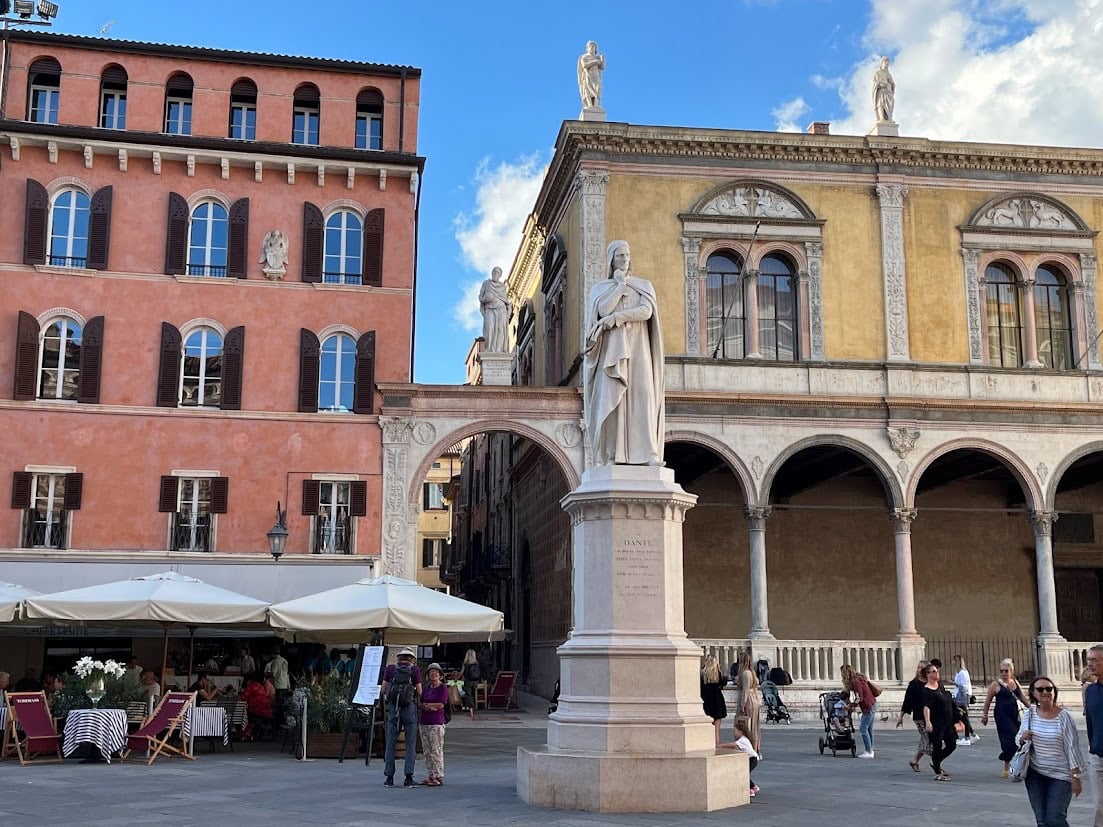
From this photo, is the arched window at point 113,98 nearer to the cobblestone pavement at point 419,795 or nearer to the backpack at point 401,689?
the cobblestone pavement at point 419,795

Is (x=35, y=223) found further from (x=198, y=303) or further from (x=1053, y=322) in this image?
(x=1053, y=322)

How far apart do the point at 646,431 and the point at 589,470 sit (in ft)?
2.11

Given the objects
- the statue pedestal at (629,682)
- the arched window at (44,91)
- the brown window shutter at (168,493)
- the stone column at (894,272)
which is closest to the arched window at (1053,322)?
the stone column at (894,272)

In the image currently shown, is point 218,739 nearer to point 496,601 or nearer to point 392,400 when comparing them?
point 392,400

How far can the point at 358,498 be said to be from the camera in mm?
25750

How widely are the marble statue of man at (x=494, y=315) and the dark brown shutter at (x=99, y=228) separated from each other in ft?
27.4

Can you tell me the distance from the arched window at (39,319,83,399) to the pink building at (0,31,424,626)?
4 centimetres

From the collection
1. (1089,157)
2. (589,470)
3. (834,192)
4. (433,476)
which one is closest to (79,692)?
(589,470)

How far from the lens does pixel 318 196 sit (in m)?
27.1

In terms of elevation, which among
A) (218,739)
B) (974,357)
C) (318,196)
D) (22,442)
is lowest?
(218,739)

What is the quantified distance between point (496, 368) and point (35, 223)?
33.5 ft

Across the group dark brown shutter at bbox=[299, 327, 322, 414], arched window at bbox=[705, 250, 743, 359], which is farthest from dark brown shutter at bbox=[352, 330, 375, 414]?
arched window at bbox=[705, 250, 743, 359]

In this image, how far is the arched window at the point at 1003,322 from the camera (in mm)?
28672

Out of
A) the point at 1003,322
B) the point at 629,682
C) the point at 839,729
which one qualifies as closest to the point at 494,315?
the point at 1003,322
